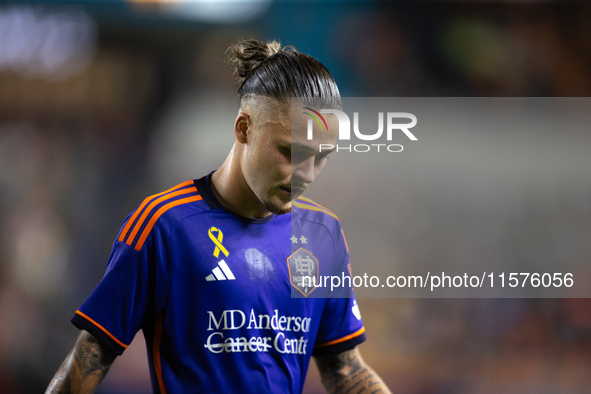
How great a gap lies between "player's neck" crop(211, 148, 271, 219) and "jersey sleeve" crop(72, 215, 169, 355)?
0.61 feet

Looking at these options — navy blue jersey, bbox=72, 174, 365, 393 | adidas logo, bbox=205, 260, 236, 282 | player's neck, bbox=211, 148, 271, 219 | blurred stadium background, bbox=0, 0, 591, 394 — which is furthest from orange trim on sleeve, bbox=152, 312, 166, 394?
blurred stadium background, bbox=0, 0, 591, 394

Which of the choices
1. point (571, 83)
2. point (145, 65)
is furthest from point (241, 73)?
point (571, 83)

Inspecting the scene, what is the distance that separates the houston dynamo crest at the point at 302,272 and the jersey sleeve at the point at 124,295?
0.28 meters

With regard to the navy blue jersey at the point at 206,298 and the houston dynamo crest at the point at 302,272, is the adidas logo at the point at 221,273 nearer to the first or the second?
the navy blue jersey at the point at 206,298

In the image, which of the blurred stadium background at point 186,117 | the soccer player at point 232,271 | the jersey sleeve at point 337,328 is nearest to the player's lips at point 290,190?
the soccer player at point 232,271

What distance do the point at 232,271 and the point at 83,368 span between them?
1.15ft

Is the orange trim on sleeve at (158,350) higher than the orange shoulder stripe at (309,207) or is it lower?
lower

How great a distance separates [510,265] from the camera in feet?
5.60

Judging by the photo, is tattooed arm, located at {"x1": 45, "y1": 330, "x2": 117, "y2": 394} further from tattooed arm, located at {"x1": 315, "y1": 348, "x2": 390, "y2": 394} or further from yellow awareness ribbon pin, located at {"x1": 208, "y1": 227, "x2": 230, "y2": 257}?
tattooed arm, located at {"x1": 315, "y1": 348, "x2": 390, "y2": 394}

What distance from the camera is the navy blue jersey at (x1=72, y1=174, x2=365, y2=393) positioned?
1018 millimetres

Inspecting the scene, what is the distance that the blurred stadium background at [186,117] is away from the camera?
2.57 metres

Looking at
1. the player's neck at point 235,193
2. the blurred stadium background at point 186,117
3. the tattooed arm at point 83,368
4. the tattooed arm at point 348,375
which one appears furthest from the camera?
the blurred stadium background at point 186,117

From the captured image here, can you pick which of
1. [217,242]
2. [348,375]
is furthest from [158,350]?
[348,375]

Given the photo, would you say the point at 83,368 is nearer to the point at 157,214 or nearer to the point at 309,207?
the point at 157,214
